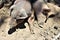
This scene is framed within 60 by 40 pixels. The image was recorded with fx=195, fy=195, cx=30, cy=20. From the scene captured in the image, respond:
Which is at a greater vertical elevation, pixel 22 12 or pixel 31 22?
pixel 22 12

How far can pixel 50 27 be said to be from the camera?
12.1 ft

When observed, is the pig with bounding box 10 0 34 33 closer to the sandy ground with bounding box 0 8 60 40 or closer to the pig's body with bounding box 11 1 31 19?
the pig's body with bounding box 11 1 31 19

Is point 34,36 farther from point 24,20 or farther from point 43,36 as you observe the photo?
point 24,20

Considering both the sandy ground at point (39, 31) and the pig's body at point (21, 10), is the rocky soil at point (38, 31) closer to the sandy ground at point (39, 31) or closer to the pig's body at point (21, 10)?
the sandy ground at point (39, 31)

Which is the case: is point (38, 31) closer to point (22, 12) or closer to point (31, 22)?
point (31, 22)

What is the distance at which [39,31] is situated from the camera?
3648 mm

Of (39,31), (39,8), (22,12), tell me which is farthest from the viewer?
(39,8)

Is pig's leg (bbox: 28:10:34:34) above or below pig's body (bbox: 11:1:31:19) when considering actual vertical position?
below

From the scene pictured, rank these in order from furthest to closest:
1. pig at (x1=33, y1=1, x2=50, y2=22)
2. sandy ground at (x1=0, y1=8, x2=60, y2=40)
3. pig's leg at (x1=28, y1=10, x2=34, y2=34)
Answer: pig at (x1=33, y1=1, x2=50, y2=22) → pig's leg at (x1=28, y1=10, x2=34, y2=34) → sandy ground at (x1=0, y1=8, x2=60, y2=40)

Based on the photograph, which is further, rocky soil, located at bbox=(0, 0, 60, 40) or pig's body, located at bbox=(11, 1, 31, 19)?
pig's body, located at bbox=(11, 1, 31, 19)

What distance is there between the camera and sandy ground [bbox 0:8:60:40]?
354 cm

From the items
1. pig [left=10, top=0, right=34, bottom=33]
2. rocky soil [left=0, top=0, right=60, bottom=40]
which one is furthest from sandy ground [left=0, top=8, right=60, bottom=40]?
pig [left=10, top=0, right=34, bottom=33]

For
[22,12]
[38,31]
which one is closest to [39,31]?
[38,31]

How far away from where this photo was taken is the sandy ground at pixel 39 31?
11.6ft
